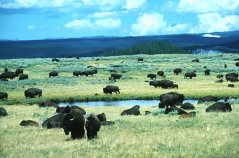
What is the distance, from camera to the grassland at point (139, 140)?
639 inches

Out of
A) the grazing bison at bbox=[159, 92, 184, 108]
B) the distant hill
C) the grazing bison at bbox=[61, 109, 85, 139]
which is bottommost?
the grazing bison at bbox=[159, 92, 184, 108]

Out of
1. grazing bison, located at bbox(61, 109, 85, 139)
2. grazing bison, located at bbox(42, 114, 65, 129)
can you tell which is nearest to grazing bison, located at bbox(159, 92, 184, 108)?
grazing bison, located at bbox(42, 114, 65, 129)

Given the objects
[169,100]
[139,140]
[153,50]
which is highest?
[153,50]

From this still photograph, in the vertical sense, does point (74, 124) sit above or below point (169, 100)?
above

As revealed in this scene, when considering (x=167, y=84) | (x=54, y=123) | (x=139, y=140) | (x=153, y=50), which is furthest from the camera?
(x=153, y=50)

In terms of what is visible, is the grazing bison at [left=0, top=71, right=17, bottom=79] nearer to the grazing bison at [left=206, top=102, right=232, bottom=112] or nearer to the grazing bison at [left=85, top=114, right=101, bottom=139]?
the grazing bison at [left=206, top=102, right=232, bottom=112]

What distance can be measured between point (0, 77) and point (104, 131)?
53.7 m

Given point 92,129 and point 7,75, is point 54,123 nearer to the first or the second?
point 92,129

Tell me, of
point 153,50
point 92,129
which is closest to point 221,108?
point 92,129

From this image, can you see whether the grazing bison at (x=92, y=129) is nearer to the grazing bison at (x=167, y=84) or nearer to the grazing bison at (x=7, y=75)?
the grazing bison at (x=167, y=84)

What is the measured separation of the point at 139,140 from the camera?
19094 mm

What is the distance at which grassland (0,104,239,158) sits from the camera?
53.3 feet

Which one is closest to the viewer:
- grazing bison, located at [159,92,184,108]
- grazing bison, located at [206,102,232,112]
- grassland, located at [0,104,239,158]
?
grassland, located at [0,104,239,158]

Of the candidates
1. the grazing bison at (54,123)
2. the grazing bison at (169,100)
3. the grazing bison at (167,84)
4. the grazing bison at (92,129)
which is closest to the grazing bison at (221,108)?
the grazing bison at (169,100)
